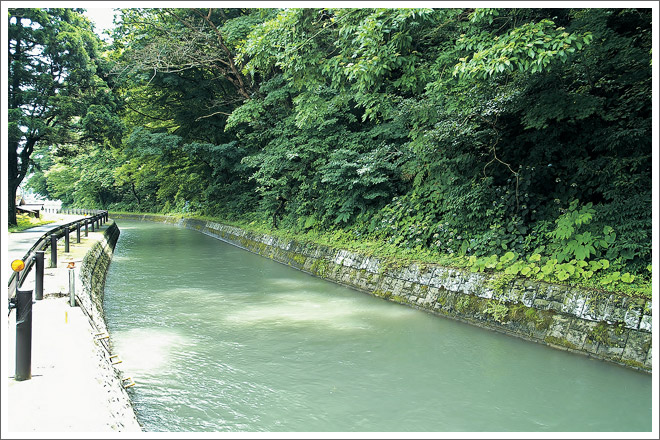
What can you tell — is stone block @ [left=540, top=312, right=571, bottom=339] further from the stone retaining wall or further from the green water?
the stone retaining wall

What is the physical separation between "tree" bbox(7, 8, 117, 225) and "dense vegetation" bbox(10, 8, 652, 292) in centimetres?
19

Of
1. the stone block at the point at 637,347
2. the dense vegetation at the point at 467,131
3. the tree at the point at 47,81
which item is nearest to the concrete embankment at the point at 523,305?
the stone block at the point at 637,347

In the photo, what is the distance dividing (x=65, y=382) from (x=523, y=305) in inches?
233

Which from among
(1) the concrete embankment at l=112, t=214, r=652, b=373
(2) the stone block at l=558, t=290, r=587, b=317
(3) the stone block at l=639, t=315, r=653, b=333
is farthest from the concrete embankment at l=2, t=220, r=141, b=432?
(3) the stone block at l=639, t=315, r=653, b=333

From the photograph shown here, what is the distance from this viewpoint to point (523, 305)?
683 centimetres

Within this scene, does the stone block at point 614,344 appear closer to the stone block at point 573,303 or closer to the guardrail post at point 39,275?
the stone block at point 573,303

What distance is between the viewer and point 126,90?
23.0 m

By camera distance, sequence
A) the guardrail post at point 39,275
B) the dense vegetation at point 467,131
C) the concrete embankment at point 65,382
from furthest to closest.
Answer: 1. the dense vegetation at point 467,131
2. the guardrail post at point 39,275
3. the concrete embankment at point 65,382

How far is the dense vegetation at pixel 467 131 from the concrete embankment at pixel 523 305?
1.14 feet

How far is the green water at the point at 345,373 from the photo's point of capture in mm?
4484

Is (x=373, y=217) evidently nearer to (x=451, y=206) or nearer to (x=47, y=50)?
(x=451, y=206)

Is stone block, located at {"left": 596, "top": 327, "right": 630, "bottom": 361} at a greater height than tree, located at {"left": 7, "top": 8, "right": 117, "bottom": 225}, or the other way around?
tree, located at {"left": 7, "top": 8, "right": 117, "bottom": 225}

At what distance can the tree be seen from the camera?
1686 cm

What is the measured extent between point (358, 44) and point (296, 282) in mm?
5724
